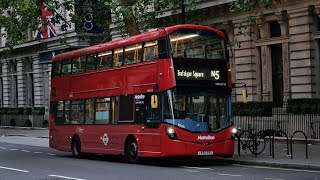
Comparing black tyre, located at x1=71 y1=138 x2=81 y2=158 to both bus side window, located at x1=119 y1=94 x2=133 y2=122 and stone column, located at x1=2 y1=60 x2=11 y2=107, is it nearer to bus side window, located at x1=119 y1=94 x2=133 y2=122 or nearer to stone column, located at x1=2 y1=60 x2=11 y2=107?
bus side window, located at x1=119 y1=94 x2=133 y2=122

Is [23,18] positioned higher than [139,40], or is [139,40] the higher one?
[23,18]

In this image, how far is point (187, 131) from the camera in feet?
56.9

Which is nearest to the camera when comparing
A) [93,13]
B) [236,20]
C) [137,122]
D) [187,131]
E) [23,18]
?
[187,131]

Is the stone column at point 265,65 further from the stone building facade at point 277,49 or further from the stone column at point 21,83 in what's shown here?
the stone column at point 21,83

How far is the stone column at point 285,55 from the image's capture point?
93.9 ft

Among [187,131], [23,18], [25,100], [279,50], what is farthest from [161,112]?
[25,100]

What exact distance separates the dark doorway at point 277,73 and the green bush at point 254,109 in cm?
98

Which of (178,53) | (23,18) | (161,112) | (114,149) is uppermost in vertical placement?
(23,18)

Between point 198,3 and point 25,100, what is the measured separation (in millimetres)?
29410

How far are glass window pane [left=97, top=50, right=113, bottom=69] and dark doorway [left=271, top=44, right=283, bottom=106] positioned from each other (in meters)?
11.6

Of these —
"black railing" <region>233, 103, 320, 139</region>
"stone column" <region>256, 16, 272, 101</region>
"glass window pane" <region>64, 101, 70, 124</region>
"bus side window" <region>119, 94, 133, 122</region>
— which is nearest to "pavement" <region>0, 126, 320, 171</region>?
"black railing" <region>233, 103, 320, 139</region>

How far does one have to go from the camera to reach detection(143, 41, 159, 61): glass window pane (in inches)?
711

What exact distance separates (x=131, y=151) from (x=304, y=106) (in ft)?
33.1

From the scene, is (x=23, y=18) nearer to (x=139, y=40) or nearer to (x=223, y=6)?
(x=139, y=40)
